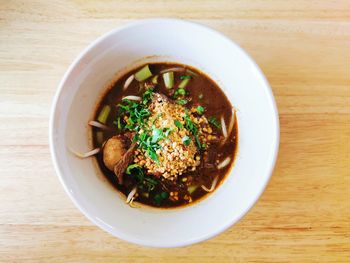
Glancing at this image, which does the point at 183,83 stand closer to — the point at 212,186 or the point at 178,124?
the point at 178,124

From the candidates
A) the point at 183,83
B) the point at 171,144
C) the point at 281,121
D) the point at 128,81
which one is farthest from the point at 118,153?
the point at 281,121

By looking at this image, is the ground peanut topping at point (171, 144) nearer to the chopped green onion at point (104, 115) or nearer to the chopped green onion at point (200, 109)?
the chopped green onion at point (200, 109)

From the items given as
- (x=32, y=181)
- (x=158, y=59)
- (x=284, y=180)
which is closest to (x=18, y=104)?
(x=32, y=181)

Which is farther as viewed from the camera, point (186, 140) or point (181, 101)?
point (181, 101)

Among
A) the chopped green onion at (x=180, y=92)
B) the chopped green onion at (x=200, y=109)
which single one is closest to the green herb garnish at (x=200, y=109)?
the chopped green onion at (x=200, y=109)

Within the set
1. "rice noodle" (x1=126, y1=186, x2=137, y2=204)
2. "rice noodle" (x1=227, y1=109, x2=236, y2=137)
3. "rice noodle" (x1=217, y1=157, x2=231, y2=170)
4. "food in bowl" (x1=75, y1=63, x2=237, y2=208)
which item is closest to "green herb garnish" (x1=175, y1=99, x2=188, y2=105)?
"food in bowl" (x1=75, y1=63, x2=237, y2=208)

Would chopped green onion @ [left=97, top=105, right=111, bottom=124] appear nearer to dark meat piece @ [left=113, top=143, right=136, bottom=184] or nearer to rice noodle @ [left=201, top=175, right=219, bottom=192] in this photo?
dark meat piece @ [left=113, top=143, right=136, bottom=184]
